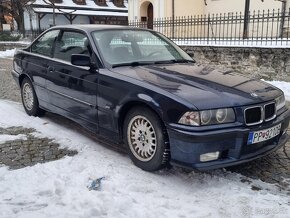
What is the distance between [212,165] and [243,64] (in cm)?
837

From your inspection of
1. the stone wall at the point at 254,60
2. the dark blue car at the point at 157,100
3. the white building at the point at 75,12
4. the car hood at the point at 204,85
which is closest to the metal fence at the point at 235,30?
the stone wall at the point at 254,60

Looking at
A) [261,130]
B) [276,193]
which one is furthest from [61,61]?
[276,193]

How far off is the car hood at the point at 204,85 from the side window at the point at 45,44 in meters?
1.88

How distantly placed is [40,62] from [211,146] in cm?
358

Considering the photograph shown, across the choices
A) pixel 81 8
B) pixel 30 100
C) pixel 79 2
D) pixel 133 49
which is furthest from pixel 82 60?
pixel 79 2

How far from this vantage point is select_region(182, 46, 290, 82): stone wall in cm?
1063

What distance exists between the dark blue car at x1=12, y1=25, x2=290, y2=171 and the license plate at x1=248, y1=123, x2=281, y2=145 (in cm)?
1

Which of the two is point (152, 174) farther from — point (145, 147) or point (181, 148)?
point (181, 148)

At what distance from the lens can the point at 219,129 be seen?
12.3 feet

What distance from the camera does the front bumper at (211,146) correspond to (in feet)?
12.2

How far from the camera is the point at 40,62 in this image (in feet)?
20.3

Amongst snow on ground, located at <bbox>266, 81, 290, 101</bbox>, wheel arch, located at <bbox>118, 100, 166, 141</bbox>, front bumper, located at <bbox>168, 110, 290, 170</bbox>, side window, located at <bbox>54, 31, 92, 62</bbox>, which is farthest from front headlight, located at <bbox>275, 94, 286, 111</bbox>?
snow on ground, located at <bbox>266, 81, 290, 101</bbox>

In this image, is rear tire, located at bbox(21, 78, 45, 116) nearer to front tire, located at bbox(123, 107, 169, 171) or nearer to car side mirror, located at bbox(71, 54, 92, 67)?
car side mirror, located at bbox(71, 54, 92, 67)

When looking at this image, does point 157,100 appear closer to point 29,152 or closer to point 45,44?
point 29,152
